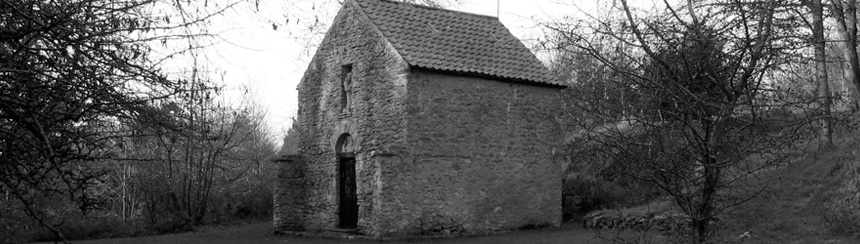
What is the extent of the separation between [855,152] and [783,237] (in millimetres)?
4012

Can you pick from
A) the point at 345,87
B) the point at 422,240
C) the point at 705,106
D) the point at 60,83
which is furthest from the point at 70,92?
the point at 345,87

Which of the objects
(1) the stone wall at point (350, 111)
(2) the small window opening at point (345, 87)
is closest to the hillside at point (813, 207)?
(1) the stone wall at point (350, 111)

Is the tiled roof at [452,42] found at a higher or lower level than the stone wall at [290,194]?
higher

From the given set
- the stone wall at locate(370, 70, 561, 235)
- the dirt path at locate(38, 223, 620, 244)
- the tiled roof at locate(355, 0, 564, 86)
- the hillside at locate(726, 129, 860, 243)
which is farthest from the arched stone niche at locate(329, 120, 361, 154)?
the hillside at locate(726, 129, 860, 243)

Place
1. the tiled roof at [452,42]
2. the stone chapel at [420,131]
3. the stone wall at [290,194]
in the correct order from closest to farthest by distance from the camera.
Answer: the stone chapel at [420,131]
the tiled roof at [452,42]
the stone wall at [290,194]

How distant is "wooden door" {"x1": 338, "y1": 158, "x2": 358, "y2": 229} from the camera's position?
802 inches

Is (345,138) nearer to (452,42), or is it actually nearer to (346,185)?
(346,185)

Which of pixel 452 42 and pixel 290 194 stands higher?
pixel 452 42

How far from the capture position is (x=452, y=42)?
20.2 metres

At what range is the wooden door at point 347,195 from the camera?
20.4m

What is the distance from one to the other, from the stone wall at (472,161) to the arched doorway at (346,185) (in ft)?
7.48

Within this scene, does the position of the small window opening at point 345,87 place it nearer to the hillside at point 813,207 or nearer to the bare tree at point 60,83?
the hillside at point 813,207

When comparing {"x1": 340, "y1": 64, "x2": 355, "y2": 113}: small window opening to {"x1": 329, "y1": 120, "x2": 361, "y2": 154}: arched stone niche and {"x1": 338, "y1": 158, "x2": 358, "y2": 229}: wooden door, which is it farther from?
{"x1": 338, "y1": 158, "x2": 358, "y2": 229}: wooden door

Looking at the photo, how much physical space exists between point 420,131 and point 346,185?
3.18 m
